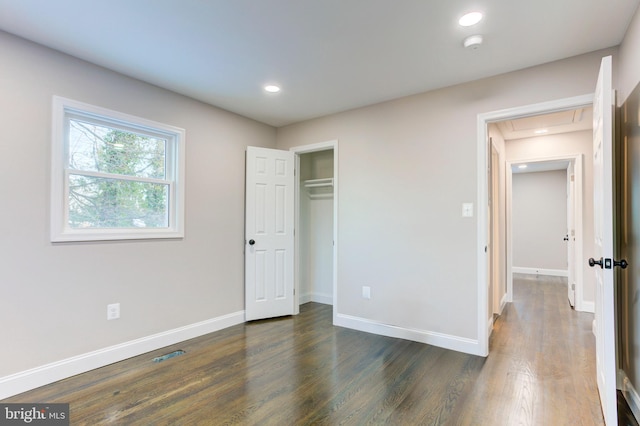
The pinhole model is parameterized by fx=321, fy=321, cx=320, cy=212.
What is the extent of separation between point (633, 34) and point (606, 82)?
46 cm

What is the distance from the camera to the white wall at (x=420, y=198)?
9.36 ft

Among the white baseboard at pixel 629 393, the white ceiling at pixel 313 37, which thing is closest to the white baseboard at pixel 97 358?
the white ceiling at pixel 313 37

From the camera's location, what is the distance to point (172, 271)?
→ 10.4 ft

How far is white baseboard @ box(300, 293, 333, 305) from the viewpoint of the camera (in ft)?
15.4

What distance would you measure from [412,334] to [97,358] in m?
2.81

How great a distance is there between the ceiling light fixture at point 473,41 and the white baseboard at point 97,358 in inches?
137

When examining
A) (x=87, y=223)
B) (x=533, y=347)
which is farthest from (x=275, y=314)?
(x=533, y=347)

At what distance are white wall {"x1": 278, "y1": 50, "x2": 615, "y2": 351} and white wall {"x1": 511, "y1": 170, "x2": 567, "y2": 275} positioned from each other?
5.04 metres

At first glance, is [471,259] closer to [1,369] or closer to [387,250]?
[387,250]

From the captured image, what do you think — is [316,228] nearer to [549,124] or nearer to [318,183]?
[318,183]

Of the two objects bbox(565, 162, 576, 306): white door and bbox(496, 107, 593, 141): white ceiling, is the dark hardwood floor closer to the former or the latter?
bbox(565, 162, 576, 306): white door

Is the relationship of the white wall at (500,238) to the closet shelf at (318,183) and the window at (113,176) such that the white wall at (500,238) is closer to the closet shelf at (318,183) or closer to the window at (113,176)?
the closet shelf at (318,183)

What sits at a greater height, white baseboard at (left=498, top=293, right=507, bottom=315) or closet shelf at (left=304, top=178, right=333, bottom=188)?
closet shelf at (left=304, top=178, right=333, bottom=188)

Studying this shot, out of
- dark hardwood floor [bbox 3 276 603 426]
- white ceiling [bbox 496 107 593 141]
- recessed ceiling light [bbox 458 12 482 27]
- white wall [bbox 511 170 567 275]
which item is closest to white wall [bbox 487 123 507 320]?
white ceiling [bbox 496 107 593 141]
